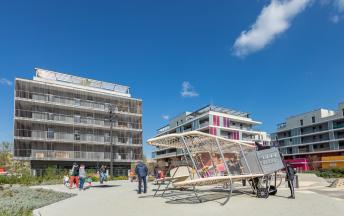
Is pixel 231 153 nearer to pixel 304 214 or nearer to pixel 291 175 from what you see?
pixel 291 175

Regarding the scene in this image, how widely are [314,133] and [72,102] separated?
6613 cm

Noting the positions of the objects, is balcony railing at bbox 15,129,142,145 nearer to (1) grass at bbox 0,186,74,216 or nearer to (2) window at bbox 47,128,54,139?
(2) window at bbox 47,128,54,139

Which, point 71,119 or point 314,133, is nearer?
point 71,119

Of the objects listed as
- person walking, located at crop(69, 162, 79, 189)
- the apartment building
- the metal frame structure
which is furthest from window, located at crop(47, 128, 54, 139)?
the metal frame structure

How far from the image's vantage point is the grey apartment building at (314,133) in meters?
86.8

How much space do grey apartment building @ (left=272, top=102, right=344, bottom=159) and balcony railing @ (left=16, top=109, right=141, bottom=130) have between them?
4435 centimetres

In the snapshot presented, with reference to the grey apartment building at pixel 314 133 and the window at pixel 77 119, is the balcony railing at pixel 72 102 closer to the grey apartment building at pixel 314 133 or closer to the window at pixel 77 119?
the window at pixel 77 119

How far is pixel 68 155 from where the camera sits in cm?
5647

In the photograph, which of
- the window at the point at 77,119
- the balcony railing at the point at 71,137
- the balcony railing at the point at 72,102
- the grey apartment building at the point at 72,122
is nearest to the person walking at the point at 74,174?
the grey apartment building at the point at 72,122

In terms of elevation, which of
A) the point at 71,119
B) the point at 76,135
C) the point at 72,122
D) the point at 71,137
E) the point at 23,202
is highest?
the point at 71,119

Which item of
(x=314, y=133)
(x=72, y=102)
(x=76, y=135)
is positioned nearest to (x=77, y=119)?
(x=76, y=135)

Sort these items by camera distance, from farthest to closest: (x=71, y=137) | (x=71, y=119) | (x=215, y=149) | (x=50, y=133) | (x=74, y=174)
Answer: (x=71, y=119) → (x=71, y=137) → (x=50, y=133) → (x=74, y=174) → (x=215, y=149)

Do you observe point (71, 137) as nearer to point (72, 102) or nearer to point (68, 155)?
point (68, 155)

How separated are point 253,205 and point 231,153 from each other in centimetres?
396
